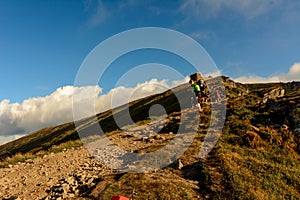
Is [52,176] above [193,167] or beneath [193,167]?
above

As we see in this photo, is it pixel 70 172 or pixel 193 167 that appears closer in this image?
pixel 193 167

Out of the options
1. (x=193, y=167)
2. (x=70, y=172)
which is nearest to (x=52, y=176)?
(x=70, y=172)

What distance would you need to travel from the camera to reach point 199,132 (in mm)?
27188

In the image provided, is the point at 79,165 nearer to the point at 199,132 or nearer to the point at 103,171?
the point at 103,171

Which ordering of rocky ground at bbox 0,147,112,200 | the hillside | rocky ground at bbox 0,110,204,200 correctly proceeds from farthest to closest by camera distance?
rocky ground at bbox 0,147,112,200
rocky ground at bbox 0,110,204,200
the hillside

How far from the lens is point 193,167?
19.3 m

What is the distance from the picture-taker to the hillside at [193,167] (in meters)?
16.2

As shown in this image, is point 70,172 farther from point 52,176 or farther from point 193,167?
point 193,167

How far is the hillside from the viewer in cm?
1619

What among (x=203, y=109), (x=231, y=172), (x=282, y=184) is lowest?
(x=282, y=184)

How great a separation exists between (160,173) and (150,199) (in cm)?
369

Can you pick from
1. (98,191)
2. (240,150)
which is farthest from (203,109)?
(98,191)

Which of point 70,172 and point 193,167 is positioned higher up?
point 70,172

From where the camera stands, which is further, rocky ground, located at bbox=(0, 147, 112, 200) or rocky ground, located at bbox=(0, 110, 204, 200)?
rocky ground, located at bbox=(0, 147, 112, 200)
